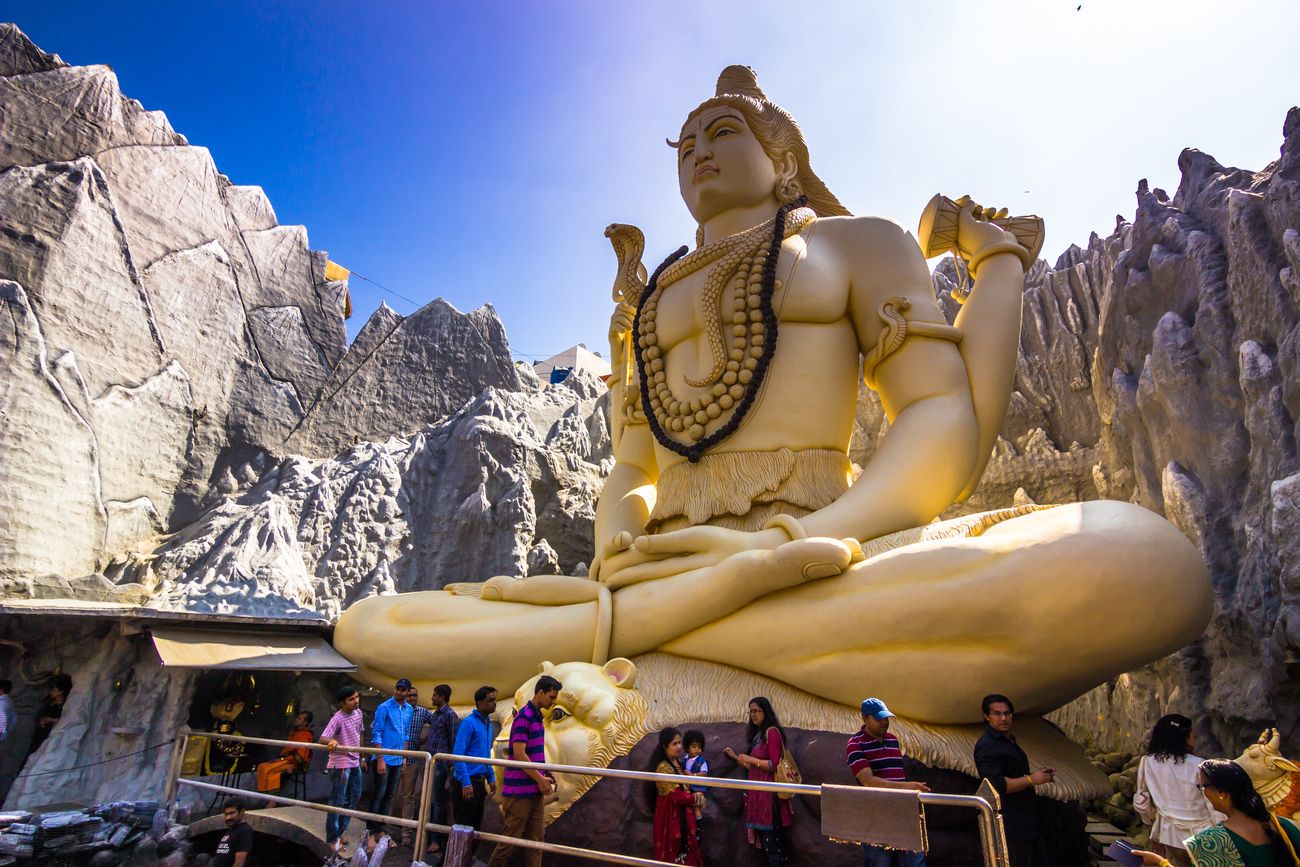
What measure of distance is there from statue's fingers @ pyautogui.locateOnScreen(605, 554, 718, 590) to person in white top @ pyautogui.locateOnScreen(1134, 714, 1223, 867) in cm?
184

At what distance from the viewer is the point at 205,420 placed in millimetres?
9664

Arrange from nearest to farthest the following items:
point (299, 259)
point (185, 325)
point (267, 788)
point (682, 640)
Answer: point (682, 640) → point (267, 788) → point (185, 325) → point (299, 259)

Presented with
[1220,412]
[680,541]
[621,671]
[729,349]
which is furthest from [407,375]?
[1220,412]

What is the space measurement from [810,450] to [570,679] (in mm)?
1768

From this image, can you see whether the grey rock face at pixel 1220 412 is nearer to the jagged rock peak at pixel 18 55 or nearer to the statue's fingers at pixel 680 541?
the statue's fingers at pixel 680 541

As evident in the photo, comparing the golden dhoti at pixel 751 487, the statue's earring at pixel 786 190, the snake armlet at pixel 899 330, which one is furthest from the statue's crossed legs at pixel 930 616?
the statue's earring at pixel 786 190

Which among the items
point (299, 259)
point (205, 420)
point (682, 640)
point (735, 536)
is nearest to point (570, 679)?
point (682, 640)

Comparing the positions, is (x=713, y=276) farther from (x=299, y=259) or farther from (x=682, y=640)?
(x=299, y=259)

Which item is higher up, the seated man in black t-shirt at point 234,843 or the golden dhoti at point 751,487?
the golden dhoti at point 751,487

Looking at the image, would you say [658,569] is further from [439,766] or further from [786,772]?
[439,766]

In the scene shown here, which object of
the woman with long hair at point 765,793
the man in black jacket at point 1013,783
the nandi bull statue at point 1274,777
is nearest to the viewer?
the man in black jacket at point 1013,783

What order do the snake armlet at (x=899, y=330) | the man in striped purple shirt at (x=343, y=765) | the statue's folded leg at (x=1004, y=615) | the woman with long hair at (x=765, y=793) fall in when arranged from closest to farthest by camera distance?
the woman with long hair at (x=765, y=793) < the statue's folded leg at (x=1004, y=615) < the man in striped purple shirt at (x=343, y=765) < the snake armlet at (x=899, y=330)

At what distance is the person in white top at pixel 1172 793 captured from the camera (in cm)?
272

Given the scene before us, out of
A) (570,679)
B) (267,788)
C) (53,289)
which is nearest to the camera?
(570,679)
